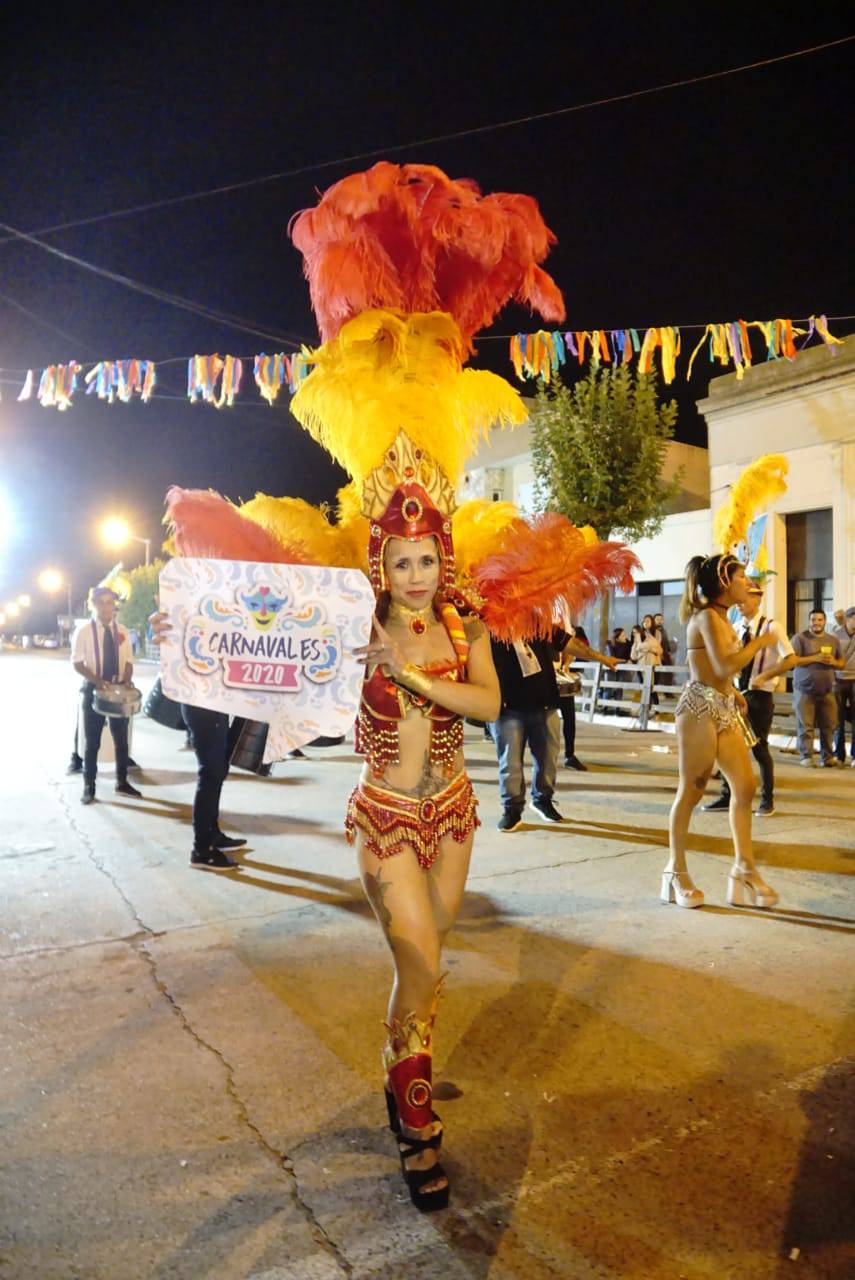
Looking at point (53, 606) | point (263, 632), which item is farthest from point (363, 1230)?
point (53, 606)

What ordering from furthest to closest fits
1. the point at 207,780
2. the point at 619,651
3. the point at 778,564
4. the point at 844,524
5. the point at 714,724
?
the point at 778,564 → the point at 619,651 → the point at 844,524 → the point at 207,780 → the point at 714,724

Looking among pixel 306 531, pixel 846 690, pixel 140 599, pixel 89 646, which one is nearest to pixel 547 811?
pixel 89 646

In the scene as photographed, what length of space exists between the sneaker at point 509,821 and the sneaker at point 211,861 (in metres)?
2.15

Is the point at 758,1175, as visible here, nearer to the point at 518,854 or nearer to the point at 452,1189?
the point at 452,1189

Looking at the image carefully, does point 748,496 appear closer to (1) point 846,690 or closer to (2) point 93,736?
(1) point 846,690

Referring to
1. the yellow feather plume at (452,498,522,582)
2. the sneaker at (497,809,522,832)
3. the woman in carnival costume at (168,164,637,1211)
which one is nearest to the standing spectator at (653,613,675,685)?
the sneaker at (497,809,522,832)

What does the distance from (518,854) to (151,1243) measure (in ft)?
13.5

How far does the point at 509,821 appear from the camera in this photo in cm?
680

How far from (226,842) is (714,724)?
3.52 m

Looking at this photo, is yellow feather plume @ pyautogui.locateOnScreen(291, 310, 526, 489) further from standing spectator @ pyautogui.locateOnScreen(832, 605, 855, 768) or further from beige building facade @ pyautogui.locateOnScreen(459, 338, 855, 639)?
beige building facade @ pyautogui.locateOnScreen(459, 338, 855, 639)

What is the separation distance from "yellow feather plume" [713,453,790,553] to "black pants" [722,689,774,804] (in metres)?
1.48

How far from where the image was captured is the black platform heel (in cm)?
230

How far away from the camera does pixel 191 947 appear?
4.25 m

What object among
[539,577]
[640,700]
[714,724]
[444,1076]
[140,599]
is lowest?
[444,1076]
